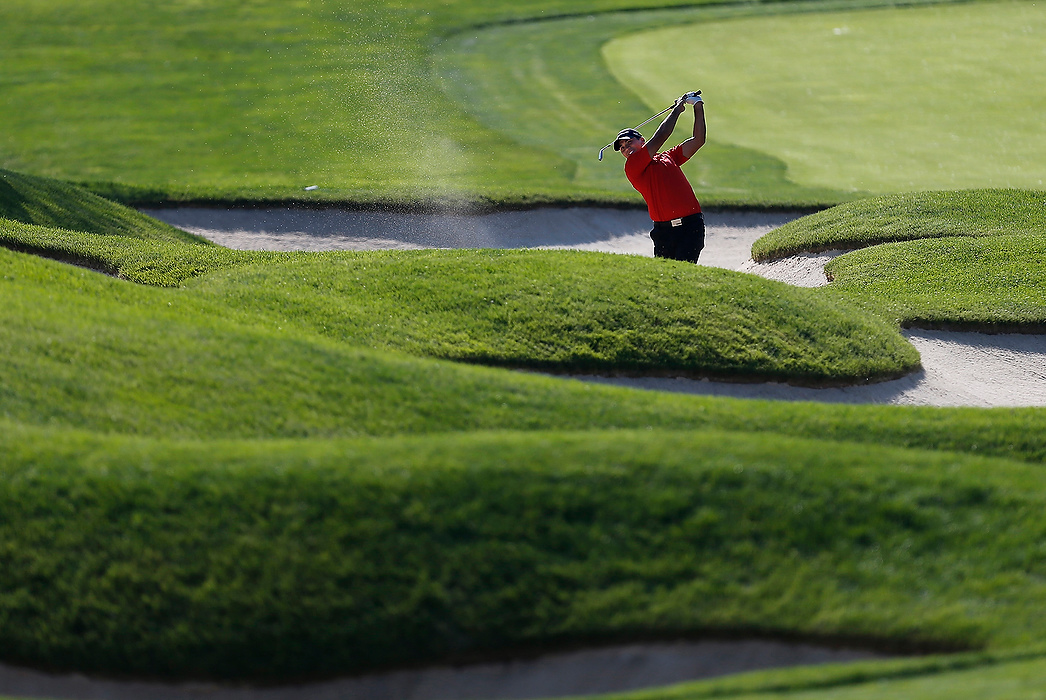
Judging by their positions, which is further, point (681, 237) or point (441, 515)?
point (681, 237)

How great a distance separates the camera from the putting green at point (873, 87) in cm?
2128

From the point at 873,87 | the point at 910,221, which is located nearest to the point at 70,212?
the point at 910,221

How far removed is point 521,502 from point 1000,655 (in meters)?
2.94

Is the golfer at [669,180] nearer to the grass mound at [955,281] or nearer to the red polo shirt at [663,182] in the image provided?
the red polo shirt at [663,182]

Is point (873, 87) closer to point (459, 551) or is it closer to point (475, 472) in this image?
point (475, 472)

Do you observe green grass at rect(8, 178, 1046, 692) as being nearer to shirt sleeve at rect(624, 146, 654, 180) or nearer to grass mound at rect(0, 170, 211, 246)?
shirt sleeve at rect(624, 146, 654, 180)

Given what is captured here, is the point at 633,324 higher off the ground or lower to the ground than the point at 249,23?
lower

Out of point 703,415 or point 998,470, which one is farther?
point 703,415

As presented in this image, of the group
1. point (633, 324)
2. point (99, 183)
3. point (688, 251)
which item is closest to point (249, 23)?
point (99, 183)

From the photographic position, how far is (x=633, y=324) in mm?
10609

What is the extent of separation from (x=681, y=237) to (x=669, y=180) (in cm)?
94

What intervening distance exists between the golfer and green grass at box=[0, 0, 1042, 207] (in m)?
6.15

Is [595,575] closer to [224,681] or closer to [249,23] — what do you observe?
[224,681]

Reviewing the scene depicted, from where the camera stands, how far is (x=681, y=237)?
13094mm
